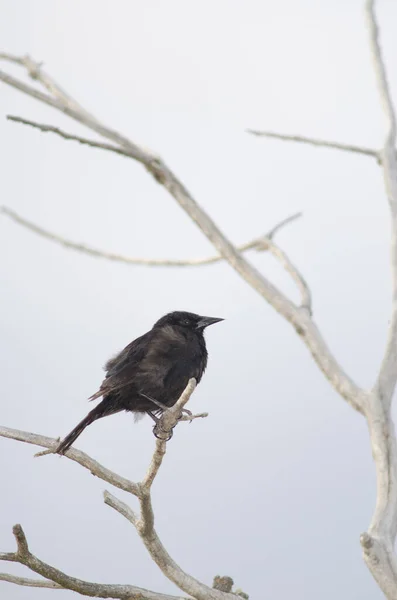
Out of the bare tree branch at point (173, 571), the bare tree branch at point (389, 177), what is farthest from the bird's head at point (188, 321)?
the bare tree branch at point (389, 177)

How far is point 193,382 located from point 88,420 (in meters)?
1.18

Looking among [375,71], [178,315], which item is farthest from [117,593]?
[375,71]

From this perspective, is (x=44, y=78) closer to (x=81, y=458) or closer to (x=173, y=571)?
(x=81, y=458)

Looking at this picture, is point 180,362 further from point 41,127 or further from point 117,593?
point 41,127

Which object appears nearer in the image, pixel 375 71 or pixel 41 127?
pixel 41 127

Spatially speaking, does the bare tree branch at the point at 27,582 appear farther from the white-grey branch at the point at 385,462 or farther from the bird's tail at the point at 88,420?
the white-grey branch at the point at 385,462

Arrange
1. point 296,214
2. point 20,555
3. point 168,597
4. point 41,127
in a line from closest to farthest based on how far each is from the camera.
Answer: point 41,127 < point 20,555 < point 168,597 < point 296,214

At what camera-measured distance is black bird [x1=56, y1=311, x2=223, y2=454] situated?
5039mm

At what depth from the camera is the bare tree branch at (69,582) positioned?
3.97 metres

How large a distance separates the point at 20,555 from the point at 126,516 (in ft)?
1.84

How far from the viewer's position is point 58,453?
4.18m

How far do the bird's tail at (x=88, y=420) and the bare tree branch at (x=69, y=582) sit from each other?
1.53ft

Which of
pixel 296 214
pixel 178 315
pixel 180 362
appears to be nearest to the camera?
pixel 296 214

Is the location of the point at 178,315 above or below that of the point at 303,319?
above
